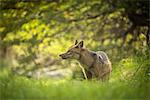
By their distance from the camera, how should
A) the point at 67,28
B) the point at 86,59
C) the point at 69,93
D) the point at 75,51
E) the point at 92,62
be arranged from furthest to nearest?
the point at 67,28 < the point at 75,51 < the point at 86,59 < the point at 92,62 < the point at 69,93

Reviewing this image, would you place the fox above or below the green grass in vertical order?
above

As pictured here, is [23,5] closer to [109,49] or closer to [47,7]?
[47,7]

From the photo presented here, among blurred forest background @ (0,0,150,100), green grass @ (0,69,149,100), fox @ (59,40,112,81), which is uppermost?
blurred forest background @ (0,0,150,100)

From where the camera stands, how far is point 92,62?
11297mm

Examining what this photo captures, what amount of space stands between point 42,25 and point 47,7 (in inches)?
42.7

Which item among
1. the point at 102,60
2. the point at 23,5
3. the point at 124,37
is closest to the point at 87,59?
the point at 102,60

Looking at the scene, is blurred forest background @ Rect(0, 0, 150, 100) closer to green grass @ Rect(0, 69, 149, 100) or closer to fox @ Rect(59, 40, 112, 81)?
fox @ Rect(59, 40, 112, 81)

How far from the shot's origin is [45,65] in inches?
734

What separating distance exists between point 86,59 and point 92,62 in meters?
0.21

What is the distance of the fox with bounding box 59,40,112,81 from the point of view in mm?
10766

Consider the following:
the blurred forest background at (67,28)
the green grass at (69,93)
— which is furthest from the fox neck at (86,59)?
the green grass at (69,93)

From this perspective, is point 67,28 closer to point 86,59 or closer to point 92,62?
point 86,59

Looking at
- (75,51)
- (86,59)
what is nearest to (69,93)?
(86,59)

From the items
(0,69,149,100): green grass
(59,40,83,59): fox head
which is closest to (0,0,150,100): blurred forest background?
(59,40,83,59): fox head
